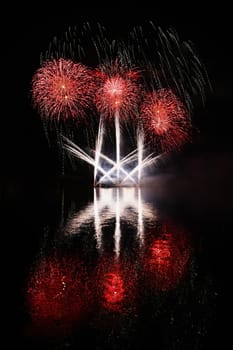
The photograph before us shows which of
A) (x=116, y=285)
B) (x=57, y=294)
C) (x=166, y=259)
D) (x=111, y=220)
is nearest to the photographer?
(x=57, y=294)

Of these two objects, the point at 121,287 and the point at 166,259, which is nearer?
the point at 121,287

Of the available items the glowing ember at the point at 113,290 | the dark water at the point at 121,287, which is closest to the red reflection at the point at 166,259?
the dark water at the point at 121,287

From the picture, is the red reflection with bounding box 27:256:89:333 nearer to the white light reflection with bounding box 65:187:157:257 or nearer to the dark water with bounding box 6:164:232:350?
the dark water with bounding box 6:164:232:350

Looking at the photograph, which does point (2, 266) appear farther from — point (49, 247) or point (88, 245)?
point (88, 245)

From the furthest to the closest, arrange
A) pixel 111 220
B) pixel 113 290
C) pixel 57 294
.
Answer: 1. pixel 111 220
2. pixel 113 290
3. pixel 57 294

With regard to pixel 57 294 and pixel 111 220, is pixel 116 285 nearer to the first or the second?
pixel 57 294

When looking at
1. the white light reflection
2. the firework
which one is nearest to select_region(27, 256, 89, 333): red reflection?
the firework

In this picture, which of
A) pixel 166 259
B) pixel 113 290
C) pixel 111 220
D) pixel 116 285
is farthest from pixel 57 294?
pixel 111 220

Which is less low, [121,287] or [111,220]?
[111,220]
